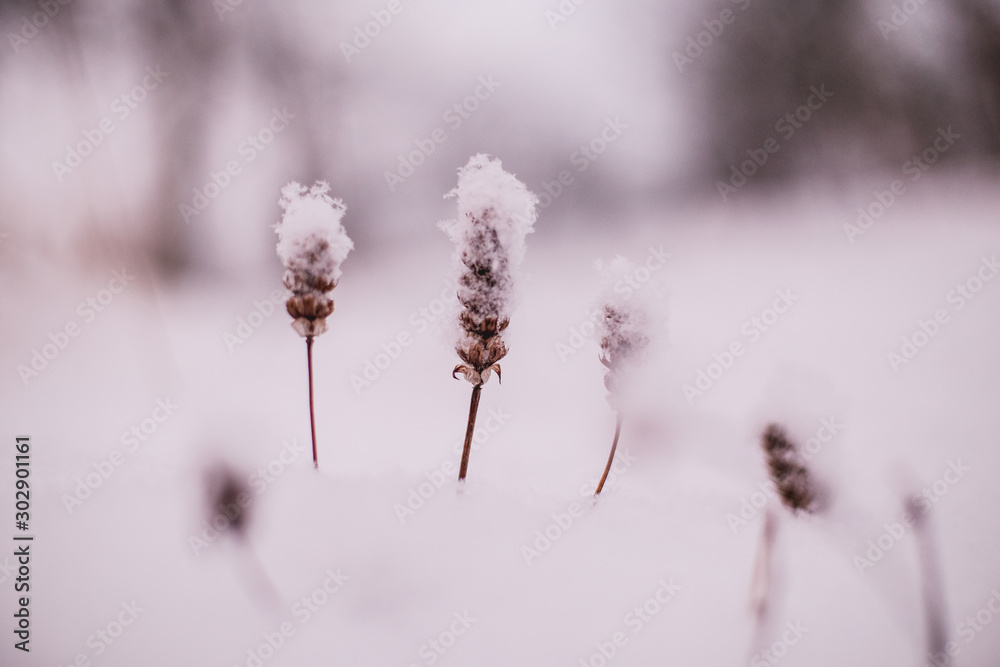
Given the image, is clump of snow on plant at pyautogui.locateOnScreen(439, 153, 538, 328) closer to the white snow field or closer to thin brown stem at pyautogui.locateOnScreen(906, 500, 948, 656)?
the white snow field

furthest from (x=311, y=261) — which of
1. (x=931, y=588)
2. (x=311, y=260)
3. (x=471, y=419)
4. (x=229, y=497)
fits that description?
(x=931, y=588)

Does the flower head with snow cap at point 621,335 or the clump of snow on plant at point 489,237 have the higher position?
the clump of snow on plant at point 489,237

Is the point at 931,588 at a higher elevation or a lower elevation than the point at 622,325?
lower

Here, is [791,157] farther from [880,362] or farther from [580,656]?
[580,656]

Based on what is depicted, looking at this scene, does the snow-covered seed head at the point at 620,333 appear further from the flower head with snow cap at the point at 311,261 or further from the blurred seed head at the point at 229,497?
the blurred seed head at the point at 229,497

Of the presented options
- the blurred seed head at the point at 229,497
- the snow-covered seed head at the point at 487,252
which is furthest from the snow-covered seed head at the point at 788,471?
the blurred seed head at the point at 229,497

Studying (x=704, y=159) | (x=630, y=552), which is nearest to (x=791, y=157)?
(x=704, y=159)

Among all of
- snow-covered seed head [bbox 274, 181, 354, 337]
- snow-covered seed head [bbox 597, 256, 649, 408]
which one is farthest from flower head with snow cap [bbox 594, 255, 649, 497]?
snow-covered seed head [bbox 274, 181, 354, 337]

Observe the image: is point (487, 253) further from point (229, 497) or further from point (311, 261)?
point (229, 497)
